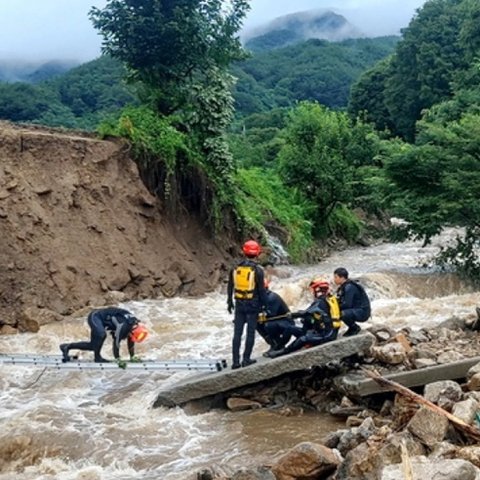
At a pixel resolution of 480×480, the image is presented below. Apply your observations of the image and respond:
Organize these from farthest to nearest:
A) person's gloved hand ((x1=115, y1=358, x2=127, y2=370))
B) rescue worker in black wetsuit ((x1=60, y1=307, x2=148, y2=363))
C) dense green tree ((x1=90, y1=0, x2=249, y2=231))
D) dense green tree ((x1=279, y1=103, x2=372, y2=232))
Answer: dense green tree ((x1=279, y1=103, x2=372, y2=232))
dense green tree ((x1=90, y1=0, x2=249, y2=231))
rescue worker in black wetsuit ((x1=60, y1=307, x2=148, y2=363))
person's gloved hand ((x1=115, y1=358, x2=127, y2=370))

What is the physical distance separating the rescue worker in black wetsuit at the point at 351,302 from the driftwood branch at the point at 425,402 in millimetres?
1087

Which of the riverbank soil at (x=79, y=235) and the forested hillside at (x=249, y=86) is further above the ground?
the forested hillside at (x=249, y=86)

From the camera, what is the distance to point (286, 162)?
2841 centimetres

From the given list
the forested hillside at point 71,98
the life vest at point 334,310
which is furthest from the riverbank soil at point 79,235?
the forested hillside at point 71,98

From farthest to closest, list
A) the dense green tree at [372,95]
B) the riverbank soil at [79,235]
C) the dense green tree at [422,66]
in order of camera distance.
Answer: the dense green tree at [372,95] < the dense green tree at [422,66] < the riverbank soil at [79,235]

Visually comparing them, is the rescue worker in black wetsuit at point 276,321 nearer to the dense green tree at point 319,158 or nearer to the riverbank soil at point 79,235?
the riverbank soil at point 79,235

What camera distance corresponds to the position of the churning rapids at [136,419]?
806 cm

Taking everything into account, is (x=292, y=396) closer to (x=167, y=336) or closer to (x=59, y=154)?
(x=167, y=336)

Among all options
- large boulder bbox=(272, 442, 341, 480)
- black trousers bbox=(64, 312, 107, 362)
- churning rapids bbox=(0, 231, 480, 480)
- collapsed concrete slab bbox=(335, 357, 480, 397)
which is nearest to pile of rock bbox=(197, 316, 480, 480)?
large boulder bbox=(272, 442, 341, 480)

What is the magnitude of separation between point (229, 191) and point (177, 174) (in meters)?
1.88

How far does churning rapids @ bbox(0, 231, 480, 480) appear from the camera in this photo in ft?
26.5

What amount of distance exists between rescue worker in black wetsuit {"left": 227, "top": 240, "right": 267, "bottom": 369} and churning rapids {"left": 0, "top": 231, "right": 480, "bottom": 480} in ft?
3.36

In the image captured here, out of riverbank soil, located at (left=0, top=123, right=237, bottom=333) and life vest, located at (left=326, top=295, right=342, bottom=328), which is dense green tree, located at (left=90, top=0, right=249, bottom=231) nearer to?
riverbank soil, located at (left=0, top=123, right=237, bottom=333)

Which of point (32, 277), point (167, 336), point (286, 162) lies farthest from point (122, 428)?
point (286, 162)
